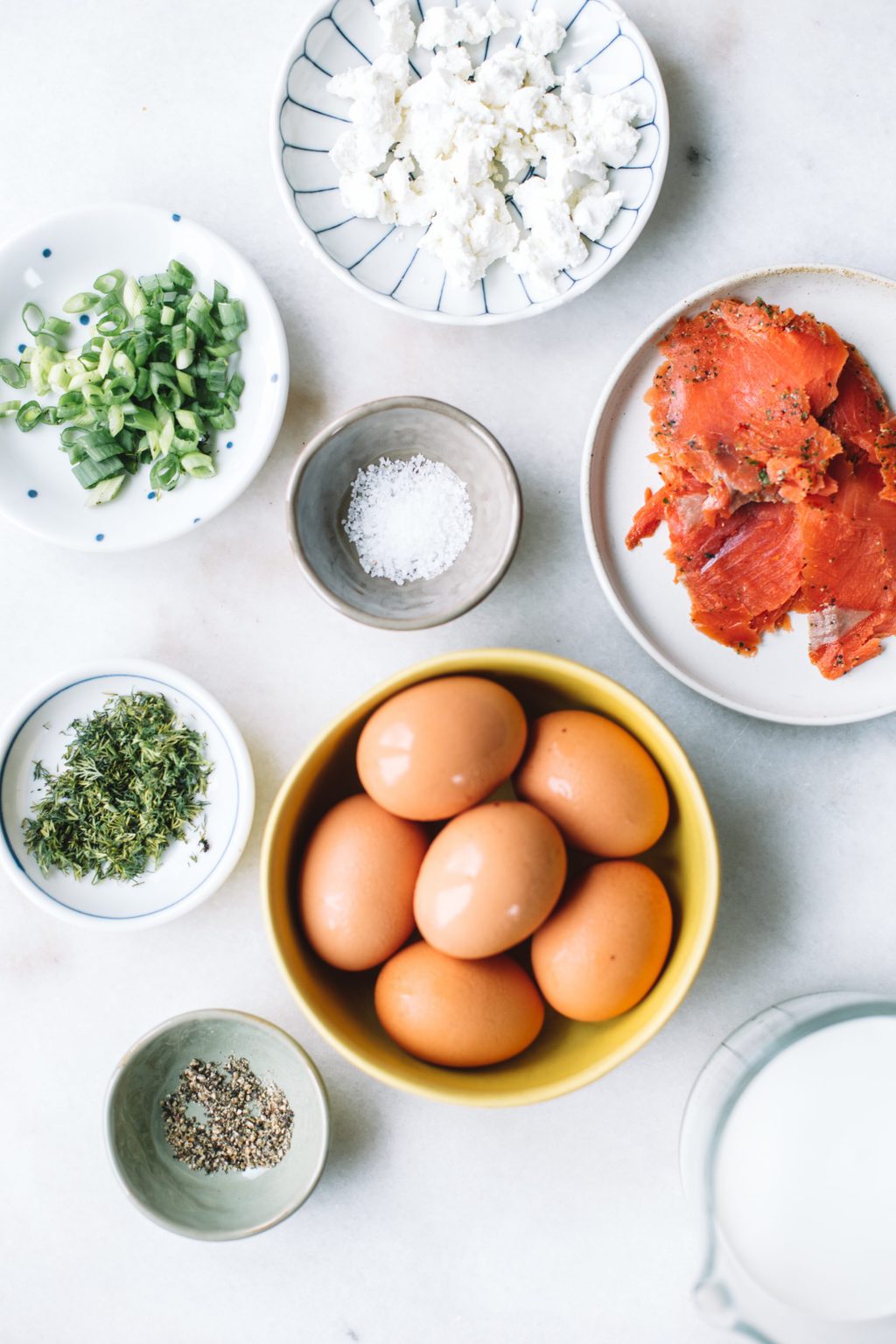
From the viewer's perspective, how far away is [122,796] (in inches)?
48.2

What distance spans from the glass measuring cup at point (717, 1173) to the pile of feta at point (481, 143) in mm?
898

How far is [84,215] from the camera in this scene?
1.22 m

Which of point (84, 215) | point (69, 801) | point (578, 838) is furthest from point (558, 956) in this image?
point (84, 215)

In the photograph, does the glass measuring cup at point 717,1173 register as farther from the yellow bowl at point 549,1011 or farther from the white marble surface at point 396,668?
the yellow bowl at point 549,1011

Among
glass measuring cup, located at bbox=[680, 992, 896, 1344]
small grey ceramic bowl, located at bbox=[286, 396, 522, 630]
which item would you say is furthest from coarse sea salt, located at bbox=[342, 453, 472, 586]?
glass measuring cup, located at bbox=[680, 992, 896, 1344]

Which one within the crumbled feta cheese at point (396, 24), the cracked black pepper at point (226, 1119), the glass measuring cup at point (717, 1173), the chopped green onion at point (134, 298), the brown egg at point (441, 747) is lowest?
the glass measuring cup at point (717, 1173)

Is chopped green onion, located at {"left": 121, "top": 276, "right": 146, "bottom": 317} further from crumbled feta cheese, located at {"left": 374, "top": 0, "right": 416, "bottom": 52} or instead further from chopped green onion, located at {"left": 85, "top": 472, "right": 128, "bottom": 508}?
crumbled feta cheese, located at {"left": 374, "top": 0, "right": 416, "bottom": 52}

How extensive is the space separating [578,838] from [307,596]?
0.47 metres

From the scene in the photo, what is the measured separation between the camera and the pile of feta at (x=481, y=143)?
3.83 feet

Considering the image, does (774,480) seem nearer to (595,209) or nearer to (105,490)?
(595,209)

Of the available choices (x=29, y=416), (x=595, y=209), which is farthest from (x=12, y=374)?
(x=595, y=209)

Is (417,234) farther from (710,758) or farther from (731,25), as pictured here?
(710,758)

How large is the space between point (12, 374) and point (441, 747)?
28.9 inches

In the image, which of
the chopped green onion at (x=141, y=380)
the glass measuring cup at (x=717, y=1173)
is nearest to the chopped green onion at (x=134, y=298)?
the chopped green onion at (x=141, y=380)
